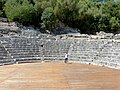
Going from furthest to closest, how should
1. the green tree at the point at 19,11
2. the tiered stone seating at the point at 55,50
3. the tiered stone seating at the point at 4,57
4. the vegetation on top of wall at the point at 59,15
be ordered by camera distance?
the vegetation on top of wall at the point at 59,15, the green tree at the point at 19,11, the tiered stone seating at the point at 55,50, the tiered stone seating at the point at 4,57

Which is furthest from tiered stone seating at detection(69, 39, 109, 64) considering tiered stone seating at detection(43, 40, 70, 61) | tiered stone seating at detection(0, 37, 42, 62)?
tiered stone seating at detection(0, 37, 42, 62)

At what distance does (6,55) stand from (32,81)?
10.9m

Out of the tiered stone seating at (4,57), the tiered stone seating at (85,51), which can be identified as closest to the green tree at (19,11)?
the tiered stone seating at (85,51)

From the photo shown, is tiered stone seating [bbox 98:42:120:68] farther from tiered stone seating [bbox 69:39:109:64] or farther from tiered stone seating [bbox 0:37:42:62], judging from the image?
tiered stone seating [bbox 0:37:42:62]

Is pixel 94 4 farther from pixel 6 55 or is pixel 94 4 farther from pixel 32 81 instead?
pixel 32 81

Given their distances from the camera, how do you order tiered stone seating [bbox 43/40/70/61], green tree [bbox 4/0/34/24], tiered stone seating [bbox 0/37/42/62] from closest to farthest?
tiered stone seating [bbox 0/37/42/62] → tiered stone seating [bbox 43/40/70/61] → green tree [bbox 4/0/34/24]

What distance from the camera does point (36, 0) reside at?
153ft

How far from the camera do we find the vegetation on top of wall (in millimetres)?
41781

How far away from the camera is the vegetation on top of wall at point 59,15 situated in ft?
137

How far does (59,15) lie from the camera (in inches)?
1810

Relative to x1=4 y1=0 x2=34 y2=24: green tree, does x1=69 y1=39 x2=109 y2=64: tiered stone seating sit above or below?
below

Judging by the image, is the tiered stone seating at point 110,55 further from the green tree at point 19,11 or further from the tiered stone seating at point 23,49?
the green tree at point 19,11

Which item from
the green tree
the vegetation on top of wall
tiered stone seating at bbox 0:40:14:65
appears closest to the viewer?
tiered stone seating at bbox 0:40:14:65

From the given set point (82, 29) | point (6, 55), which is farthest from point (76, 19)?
point (6, 55)
